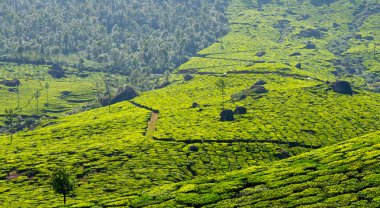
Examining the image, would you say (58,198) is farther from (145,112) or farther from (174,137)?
(145,112)

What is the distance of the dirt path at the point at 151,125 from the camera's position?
522ft

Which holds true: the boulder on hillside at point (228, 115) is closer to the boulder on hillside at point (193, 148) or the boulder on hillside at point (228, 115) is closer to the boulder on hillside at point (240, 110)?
the boulder on hillside at point (240, 110)

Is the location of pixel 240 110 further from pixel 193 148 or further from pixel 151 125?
pixel 193 148

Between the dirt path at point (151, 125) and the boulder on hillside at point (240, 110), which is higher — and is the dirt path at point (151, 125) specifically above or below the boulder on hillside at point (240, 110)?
Answer: below

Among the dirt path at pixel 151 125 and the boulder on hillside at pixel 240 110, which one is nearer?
the dirt path at pixel 151 125

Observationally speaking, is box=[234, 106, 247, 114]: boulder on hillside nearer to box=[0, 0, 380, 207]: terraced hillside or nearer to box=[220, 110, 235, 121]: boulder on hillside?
box=[0, 0, 380, 207]: terraced hillside

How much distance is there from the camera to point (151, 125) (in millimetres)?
173750

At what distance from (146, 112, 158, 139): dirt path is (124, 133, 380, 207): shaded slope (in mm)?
67632

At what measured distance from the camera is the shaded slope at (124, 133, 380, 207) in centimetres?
6850

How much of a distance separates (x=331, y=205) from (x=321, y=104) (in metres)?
125

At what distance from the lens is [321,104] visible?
185125 millimetres

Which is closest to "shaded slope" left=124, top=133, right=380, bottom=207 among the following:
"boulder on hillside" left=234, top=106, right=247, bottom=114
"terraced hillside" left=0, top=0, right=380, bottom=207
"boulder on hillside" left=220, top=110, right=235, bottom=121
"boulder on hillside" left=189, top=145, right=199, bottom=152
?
"terraced hillside" left=0, top=0, right=380, bottom=207

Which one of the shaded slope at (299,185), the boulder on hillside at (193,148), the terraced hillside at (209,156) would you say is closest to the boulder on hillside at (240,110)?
the terraced hillside at (209,156)

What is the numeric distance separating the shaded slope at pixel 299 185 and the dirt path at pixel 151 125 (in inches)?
2663
